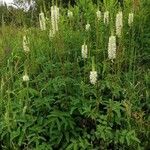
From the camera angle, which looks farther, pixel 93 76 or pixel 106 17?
pixel 106 17

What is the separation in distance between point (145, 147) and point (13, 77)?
176 cm

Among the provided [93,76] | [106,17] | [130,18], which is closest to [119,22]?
[130,18]

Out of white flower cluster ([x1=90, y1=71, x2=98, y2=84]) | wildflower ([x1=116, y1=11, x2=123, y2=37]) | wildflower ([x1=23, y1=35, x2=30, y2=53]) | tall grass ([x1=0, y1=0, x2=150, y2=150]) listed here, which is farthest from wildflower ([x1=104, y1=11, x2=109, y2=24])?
white flower cluster ([x1=90, y1=71, x2=98, y2=84])

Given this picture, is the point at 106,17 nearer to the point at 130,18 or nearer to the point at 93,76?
the point at 130,18

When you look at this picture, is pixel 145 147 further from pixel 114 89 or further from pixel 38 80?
pixel 38 80

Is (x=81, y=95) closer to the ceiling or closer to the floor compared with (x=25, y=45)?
closer to the floor

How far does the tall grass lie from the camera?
460 centimetres

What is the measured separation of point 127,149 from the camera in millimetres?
4648

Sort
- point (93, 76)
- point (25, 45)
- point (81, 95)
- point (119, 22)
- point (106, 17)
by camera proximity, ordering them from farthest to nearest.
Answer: point (106, 17) → point (25, 45) → point (119, 22) → point (81, 95) → point (93, 76)

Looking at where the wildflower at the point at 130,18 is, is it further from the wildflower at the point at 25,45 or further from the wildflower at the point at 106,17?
the wildflower at the point at 25,45

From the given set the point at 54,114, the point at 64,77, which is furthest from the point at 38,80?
the point at 54,114

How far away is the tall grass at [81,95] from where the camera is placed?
4598 millimetres

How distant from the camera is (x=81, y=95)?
4.87 meters

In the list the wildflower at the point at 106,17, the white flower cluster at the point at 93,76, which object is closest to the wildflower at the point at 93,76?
the white flower cluster at the point at 93,76
